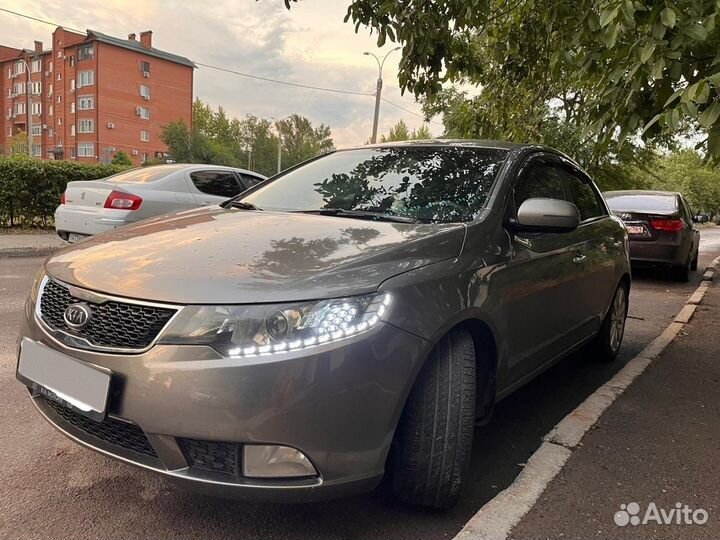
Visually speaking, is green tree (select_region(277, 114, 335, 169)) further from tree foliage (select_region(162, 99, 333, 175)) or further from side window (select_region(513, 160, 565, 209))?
side window (select_region(513, 160, 565, 209))

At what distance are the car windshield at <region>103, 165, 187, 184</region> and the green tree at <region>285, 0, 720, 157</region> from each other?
3884 mm

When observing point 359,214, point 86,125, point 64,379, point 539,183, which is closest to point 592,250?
point 539,183

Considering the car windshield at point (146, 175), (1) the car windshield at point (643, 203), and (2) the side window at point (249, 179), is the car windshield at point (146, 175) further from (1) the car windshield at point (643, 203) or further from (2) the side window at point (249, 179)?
(1) the car windshield at point (643, 203)

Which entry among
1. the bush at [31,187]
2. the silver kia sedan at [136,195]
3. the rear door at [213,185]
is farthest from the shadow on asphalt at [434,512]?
the bush at [31,187]

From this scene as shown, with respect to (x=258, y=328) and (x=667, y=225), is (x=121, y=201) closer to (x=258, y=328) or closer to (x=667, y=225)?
(x=258, y=328)

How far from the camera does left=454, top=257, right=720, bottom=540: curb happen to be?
6.74 ft

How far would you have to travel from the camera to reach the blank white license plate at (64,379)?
6.08ft

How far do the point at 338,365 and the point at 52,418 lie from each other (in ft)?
3.88

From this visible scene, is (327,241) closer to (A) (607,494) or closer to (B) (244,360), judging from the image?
(B) (244,360)

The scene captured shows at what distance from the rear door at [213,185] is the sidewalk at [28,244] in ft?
7.72

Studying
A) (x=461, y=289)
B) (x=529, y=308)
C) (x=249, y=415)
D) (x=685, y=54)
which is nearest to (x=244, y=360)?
(x=249, y=415)

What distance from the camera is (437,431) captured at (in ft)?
6.83

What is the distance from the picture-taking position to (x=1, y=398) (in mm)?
3199

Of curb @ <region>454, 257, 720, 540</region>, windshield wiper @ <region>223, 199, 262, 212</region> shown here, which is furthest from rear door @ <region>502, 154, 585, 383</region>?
windshield wiper @ <region>223, 199, 262, 212</region>
